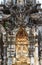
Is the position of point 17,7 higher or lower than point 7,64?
higher

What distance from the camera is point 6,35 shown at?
26.1ft

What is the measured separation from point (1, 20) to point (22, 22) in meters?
0.76

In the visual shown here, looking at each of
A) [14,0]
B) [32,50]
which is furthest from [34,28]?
[14,0]

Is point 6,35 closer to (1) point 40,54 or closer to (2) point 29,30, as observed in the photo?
(2) point 29,30

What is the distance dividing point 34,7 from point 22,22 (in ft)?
2.51

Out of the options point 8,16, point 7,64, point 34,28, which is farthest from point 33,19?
point 7,64

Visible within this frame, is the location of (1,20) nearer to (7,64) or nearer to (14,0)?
(14,0)

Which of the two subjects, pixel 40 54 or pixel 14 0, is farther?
pixel 14 0

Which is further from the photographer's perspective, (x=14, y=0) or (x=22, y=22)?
(x=14, y=0)

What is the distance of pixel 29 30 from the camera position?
797cm

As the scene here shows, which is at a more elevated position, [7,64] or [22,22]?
[22,22]

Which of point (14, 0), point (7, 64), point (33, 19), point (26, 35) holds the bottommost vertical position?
point (7, 64)

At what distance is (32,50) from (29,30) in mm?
722

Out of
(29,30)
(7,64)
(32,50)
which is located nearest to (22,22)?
(29,30)
